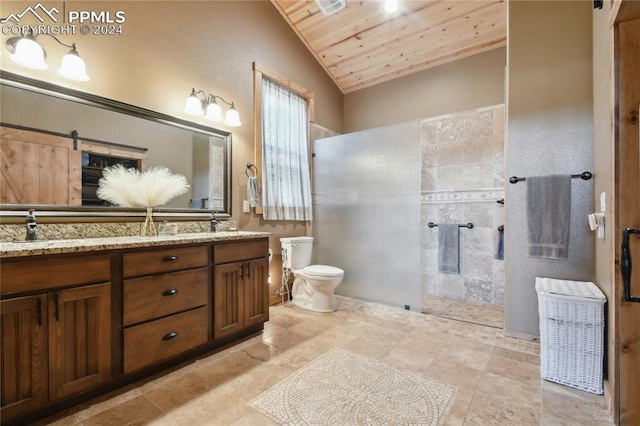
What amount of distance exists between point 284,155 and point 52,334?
2.43 meters

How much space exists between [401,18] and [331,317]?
318cm

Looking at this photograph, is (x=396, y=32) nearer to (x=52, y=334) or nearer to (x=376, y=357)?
(x=376, y=357)

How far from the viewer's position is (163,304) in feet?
5.69

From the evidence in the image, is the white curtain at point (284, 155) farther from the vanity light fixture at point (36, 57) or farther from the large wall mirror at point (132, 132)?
the vanity light fixture at point (36, 57)

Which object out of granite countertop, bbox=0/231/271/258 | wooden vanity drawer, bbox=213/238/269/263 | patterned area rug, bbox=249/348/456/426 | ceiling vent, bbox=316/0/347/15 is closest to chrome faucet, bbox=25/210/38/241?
granite countertop, bbox=0/231/271/258

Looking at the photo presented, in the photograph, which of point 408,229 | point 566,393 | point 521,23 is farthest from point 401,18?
point 566,393

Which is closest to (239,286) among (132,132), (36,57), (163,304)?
(163,304)

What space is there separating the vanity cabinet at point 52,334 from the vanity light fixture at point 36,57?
1.13m

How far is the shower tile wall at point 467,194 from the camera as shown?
3.11 m

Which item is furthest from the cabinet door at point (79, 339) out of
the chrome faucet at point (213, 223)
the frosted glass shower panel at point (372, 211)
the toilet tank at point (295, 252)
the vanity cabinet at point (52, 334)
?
the frosted glass shower panel at point (372, 211)

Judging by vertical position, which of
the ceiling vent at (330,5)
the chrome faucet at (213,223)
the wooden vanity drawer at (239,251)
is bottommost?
the wooden vanity drawer at (239,251)

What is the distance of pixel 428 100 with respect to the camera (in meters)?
3.55

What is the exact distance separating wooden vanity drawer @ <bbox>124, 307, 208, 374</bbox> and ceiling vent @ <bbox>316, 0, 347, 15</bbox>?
10.1 ft

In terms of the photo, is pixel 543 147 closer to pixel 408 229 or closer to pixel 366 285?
pixel 408 229
